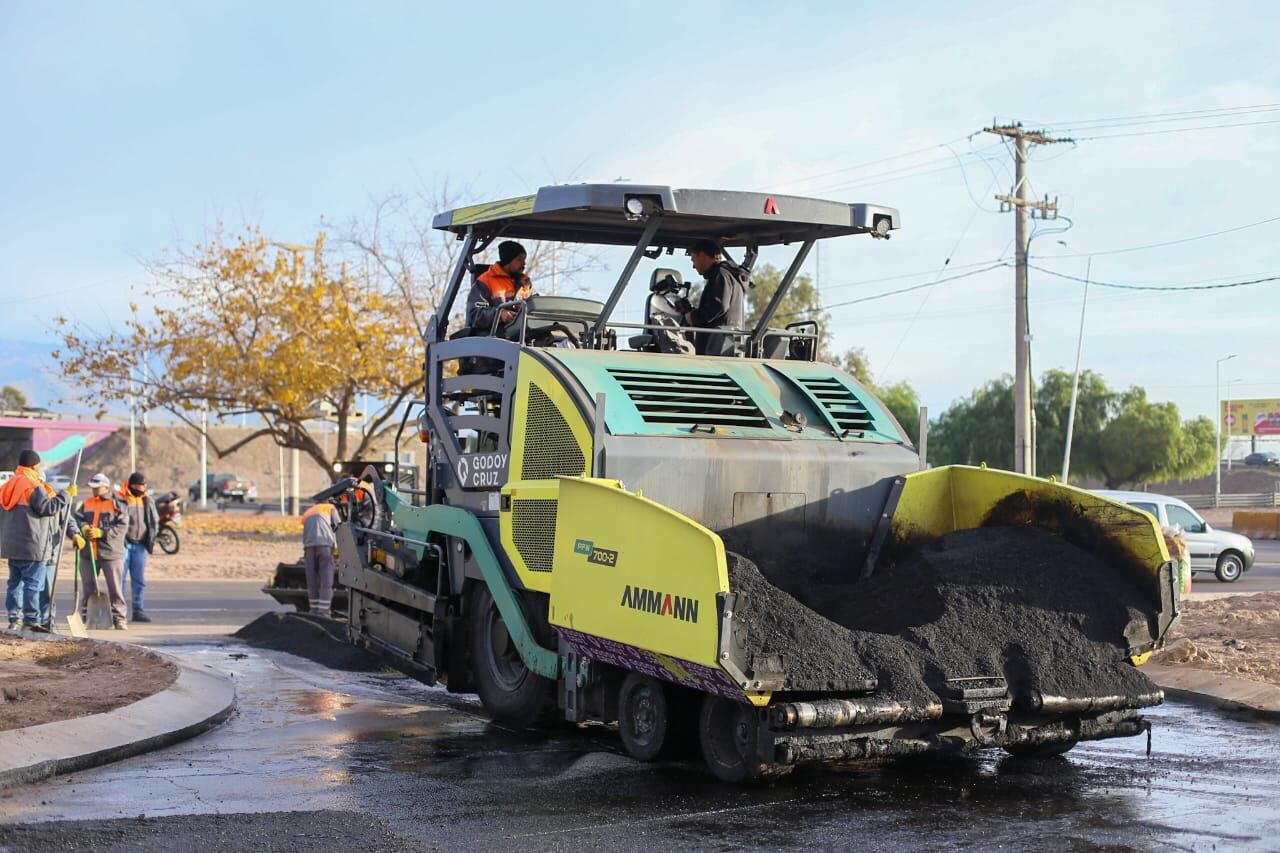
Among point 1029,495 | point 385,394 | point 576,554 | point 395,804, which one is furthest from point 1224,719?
point 385,394

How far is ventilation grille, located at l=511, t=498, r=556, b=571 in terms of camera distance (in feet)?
26.3

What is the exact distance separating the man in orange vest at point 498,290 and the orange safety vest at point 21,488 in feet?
18.0

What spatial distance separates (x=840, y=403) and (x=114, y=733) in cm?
466

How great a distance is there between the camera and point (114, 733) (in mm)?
7906

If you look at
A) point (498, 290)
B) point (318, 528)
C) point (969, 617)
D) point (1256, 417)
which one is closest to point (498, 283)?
point (498, 290)

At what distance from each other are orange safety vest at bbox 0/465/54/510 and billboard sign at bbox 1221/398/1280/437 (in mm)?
102783

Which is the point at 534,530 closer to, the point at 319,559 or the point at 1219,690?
the point at 1219,690

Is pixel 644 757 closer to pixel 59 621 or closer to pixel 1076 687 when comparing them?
pixel 1076 687

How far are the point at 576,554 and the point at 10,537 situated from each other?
7.77 metres

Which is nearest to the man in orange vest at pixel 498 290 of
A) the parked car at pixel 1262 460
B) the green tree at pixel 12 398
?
the green tree at pixel 12 398

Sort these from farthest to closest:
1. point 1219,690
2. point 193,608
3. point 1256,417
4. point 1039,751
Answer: point 1256,417 → point 193,608 → point 1219,690 → point 1039,751

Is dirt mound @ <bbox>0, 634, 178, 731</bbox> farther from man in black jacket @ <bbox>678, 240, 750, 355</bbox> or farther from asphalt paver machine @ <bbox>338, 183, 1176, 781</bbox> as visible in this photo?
man in black jacket @ <bbox>678, 240, 750, 355</bbox>

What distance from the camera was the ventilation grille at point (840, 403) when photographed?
28.7ft

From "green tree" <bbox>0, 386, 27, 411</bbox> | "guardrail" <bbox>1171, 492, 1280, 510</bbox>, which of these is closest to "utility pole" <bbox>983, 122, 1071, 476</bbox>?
"guardrail" <bbox>1171, 492, 1280, 510</bbox>
